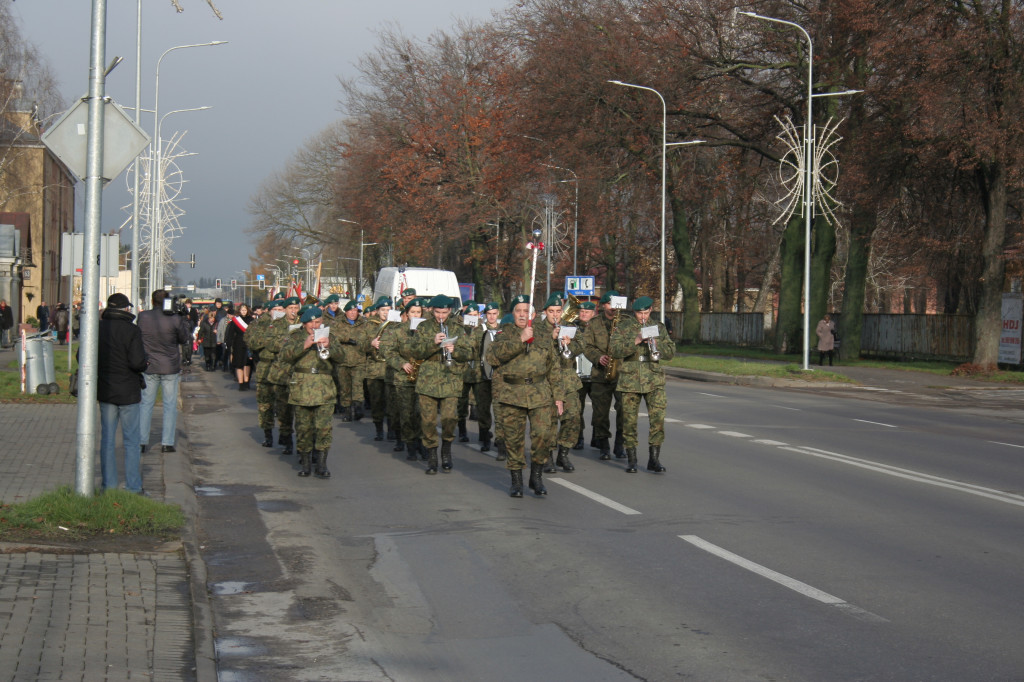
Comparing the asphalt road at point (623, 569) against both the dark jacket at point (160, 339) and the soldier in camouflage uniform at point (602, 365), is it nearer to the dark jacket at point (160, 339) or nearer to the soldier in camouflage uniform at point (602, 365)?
the soldier in camouflage uniform at point (602, 365)

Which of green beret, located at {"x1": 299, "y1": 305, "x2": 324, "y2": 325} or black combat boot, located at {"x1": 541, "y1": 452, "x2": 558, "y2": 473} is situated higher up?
green beret, located at {"x1": 299, "y1": 305, "x2": 324, "y2": 325}

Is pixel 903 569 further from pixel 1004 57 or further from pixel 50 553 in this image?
pixel 1004 57

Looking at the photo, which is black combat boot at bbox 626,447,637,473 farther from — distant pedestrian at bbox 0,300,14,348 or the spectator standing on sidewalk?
distant pedestrian at bbox 0,300,14,348

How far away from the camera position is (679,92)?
119 feet

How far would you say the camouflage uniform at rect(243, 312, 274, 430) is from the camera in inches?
568

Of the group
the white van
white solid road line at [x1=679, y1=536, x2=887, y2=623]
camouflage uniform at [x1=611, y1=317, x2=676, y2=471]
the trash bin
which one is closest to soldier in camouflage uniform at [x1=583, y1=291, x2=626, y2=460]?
camouflage uniform at [x1=611, y1=317, x2=676, y2=471]

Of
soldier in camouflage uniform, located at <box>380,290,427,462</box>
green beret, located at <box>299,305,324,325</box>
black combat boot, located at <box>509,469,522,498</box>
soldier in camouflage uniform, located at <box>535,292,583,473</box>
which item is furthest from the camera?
soldier in camouflage uniform, located at <box>380,290,427,462</box>

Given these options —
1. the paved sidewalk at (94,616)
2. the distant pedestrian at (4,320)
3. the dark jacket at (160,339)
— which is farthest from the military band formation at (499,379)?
the distant pedestrian at (4,320)

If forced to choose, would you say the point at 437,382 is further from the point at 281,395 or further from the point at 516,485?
the point at 281,395

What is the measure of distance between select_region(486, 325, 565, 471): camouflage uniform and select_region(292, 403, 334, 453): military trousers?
1.97m

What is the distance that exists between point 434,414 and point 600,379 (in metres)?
2.00

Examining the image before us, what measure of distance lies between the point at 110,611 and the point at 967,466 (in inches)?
379

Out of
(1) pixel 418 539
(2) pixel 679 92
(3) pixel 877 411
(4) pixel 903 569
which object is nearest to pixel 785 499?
(4) pixel 903 569

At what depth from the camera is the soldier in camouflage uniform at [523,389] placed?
9.98m
